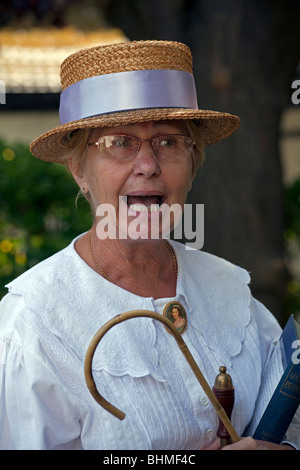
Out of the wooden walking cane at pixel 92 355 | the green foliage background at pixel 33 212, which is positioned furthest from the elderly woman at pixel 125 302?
the green foliage background at pixel 33 212

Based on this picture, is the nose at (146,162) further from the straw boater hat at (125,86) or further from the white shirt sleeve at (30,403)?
the white shirt sleeve at (30,403)

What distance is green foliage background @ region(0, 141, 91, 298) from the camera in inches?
176

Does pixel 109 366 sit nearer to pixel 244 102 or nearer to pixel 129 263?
pixel 129 263

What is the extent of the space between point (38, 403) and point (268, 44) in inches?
121

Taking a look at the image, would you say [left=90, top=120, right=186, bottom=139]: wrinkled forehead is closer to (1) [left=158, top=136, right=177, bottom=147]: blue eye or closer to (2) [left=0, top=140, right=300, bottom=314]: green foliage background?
(1) [left=158, top=136, right=177, bottom=147]: blue eye

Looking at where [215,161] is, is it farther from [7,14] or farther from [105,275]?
[7,14]

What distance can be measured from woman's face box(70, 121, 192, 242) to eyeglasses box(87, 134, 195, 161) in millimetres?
13

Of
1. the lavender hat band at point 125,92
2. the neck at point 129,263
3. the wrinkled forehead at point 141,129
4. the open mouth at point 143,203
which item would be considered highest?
the lavender hat band at point 125,92

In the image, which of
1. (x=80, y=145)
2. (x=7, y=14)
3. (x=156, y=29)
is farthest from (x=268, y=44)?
(x=7, y=14)

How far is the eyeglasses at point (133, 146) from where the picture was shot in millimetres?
2275

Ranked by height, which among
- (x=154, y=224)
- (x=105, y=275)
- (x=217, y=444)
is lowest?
(x=217, y=444)

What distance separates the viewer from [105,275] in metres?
2.39

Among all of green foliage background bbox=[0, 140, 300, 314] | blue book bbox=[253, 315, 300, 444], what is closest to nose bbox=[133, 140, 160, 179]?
blue book bbox=[253, 315, 300, 444]

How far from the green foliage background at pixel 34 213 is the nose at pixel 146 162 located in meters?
2.29
